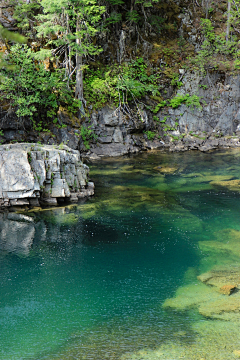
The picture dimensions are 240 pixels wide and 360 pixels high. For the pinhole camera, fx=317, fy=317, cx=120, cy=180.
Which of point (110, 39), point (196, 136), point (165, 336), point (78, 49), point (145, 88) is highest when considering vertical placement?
point (110, 39)

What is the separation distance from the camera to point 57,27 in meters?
20.1

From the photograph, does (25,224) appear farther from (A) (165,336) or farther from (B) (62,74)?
(B) (62,74)

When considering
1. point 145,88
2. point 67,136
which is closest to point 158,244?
point 67,136

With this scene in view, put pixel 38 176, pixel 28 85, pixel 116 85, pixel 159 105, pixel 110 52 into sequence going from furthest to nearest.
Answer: pixel 110 52 < pixel 159 105 < pixel 116 85 < pixel 28 85 < pixel 38 176

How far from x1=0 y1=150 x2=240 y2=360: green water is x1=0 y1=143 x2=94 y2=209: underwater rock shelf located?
2.58 feet

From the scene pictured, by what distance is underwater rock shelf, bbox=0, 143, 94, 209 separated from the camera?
1359cm

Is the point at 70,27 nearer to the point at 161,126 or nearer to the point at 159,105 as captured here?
the point at 159,105

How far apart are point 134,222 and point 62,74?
14.7 m

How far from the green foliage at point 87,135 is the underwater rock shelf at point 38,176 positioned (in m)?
7.00

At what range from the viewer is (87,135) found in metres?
22.9

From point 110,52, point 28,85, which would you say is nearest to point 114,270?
point 28,85

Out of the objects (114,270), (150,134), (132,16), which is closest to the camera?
(114,270)

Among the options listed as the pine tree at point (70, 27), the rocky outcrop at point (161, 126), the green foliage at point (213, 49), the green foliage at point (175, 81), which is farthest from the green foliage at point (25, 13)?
the green foliage at point (213, 49)

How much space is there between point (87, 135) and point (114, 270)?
1491 centimetres
